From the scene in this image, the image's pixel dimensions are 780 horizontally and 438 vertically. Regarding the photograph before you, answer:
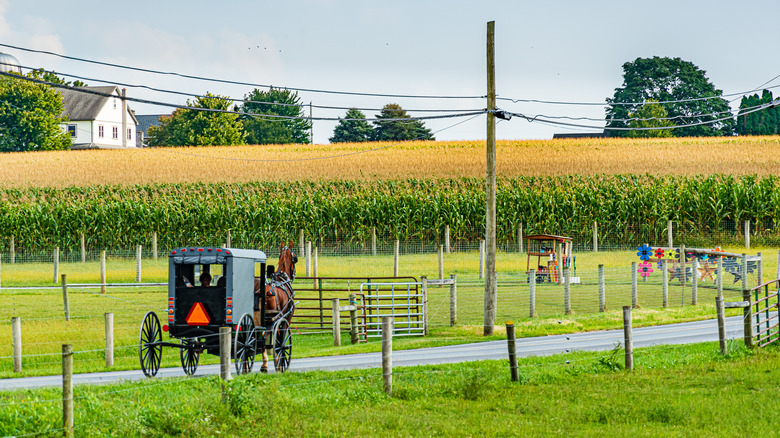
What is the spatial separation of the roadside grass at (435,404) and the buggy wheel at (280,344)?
195 cm

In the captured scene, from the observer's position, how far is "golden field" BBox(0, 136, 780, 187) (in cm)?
5562

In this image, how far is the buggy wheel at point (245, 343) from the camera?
580 inches

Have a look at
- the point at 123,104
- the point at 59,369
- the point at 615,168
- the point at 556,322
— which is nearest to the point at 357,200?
the point at 615,168

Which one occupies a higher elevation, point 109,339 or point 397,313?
point 109,339

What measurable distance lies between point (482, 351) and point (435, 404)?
7194 millimetres

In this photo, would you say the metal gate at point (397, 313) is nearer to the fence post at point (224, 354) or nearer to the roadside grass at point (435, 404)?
the roadside grass at point (435, 404)

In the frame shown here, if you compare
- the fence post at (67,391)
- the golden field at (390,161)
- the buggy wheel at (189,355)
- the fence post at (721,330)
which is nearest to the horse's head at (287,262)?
the buggy wheel at (189,355)

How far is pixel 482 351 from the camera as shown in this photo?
18.7 meters

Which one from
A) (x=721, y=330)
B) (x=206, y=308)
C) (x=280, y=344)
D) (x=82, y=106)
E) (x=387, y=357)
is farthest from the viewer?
(x=82, y=106)

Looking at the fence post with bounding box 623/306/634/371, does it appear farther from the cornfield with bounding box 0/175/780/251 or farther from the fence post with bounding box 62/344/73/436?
the cornfield with bounding box 0/175/780/251

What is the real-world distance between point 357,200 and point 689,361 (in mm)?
31993

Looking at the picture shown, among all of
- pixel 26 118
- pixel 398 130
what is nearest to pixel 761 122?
pixel 398 130

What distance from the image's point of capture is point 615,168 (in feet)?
183

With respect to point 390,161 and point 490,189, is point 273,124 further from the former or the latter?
point 490,189
